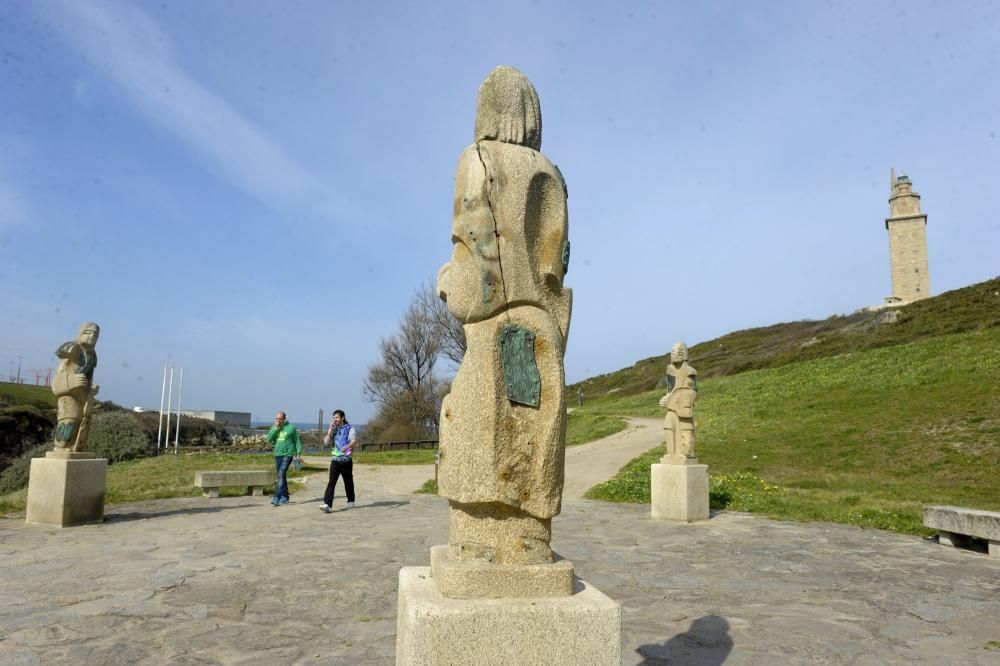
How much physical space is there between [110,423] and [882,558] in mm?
24043

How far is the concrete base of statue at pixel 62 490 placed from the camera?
878 cm

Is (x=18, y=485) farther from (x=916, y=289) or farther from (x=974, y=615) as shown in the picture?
(x=916, y=289)


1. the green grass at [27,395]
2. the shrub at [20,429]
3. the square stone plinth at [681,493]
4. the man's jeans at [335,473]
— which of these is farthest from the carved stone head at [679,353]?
the green grass at [27,395]

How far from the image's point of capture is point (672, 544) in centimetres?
808

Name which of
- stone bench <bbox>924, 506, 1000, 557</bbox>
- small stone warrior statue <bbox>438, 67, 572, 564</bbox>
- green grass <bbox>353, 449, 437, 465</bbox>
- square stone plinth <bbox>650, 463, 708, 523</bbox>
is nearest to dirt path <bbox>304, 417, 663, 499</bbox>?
green grass <bbox>353, 449, 437, 465</bbox>

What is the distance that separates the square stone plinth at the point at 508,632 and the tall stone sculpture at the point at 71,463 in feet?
27.6

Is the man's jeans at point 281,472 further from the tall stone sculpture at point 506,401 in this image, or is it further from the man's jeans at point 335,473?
the tall stone sculpture at point 506,401

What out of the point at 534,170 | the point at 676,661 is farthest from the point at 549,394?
the point at 676,661

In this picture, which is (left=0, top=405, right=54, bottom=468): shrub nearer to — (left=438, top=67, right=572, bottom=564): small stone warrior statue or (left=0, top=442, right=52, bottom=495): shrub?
(left=0, top=442, right=52, bottom=495): shrub

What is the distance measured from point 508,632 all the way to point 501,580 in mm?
235

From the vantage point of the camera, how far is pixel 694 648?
4.26 m

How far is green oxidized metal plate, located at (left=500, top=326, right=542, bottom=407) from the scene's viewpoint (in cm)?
282

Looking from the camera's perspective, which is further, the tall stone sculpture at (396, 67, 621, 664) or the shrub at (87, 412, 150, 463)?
the shrub at (87, 412, 150, 463)

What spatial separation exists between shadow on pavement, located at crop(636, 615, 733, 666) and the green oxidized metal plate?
2.18 metres
